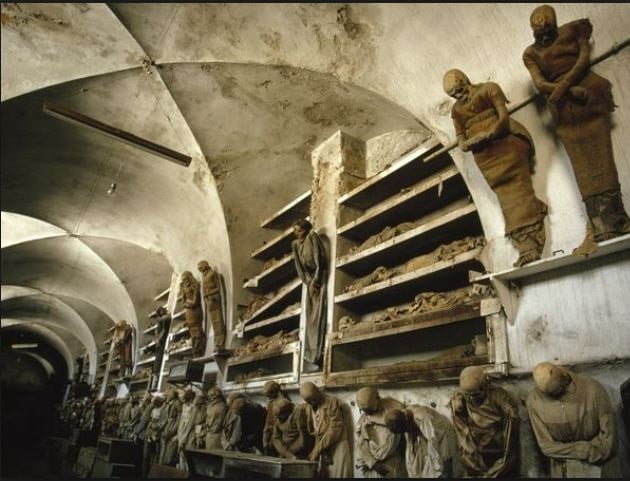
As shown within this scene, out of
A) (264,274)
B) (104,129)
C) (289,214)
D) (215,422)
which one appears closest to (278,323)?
(264,274)

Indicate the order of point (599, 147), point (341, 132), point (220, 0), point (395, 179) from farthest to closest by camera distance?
1. point (341, 132)
2. point (395, 179)
3. point (220, 0)
4. point (599, 147)

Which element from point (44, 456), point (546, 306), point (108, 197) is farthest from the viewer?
point (44, 456)

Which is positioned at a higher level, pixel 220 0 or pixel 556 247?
pixel 220 0

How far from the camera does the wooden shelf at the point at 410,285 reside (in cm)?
399

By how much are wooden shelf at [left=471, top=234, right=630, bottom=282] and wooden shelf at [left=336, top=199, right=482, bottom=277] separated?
0.87 m

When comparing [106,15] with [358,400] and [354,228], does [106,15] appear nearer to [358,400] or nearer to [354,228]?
[354,228]

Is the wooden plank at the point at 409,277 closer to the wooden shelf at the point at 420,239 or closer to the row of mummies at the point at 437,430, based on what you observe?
the wooden shelf at the point at 420,239

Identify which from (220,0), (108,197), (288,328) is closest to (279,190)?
(288,328)

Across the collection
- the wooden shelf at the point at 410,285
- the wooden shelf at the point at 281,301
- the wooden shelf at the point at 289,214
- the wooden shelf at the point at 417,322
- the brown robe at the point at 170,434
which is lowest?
the brown robe at the point at 170,434

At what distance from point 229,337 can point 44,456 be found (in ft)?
38.1

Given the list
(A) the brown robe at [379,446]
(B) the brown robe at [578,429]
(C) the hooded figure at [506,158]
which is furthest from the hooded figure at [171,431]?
(C) the hooded figure at [506,158]

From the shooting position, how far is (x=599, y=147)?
2.90 meters

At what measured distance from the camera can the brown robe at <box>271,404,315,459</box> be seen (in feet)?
14.9

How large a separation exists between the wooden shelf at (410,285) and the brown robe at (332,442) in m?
1.27
